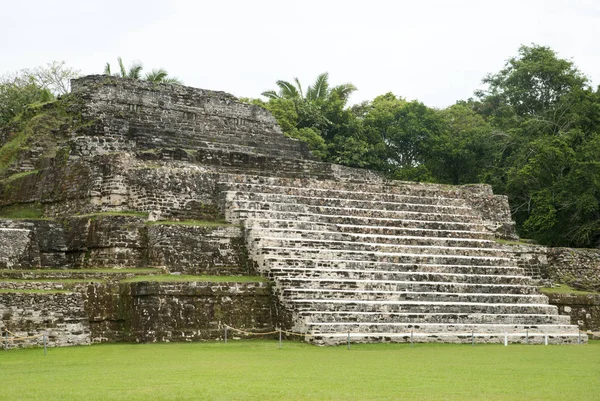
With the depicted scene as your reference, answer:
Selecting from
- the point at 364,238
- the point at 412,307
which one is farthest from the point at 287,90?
the point at 412,307

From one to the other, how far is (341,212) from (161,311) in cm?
593

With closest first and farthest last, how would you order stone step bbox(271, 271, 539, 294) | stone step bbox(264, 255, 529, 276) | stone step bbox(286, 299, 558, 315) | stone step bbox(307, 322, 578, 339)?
stone step bbox(307, 322, 578, 339) → stone step bbox(286, 299, 558, 315) → stone step bbox(271, 271, 539, 294) → stone step bbox(264, 255, 529, 276)

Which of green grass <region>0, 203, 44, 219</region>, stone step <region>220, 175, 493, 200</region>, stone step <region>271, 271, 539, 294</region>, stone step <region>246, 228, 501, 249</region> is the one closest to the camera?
stone step <region>271, 271, 539, 294</region>

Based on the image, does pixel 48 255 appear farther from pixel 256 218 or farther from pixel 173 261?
pixel 256 218

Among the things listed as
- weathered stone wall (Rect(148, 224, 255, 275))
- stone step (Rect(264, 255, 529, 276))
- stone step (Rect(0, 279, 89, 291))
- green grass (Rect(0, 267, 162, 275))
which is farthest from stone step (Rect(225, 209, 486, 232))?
stone step (Rect(0, 279, 89, 291))

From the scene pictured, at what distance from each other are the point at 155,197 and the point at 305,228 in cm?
331

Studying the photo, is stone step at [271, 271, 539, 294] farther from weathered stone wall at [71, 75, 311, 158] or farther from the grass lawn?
weathered stone wall at [71, 75, 311, 158]

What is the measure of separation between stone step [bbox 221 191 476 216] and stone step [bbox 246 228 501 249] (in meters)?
1.22

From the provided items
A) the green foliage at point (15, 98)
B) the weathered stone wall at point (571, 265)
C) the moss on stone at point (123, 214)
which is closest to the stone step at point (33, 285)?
the moss on stone at point (123, 214)

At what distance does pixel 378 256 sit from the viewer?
67.9ft

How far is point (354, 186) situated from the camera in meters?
23.5

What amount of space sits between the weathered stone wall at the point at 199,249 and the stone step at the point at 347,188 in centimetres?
177

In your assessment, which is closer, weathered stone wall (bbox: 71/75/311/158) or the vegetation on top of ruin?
weathered stone wall (bbox: 71/75/311/158)

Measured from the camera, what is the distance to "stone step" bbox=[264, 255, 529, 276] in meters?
19.4
